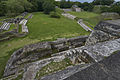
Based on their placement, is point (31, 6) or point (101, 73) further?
point (31, 6)

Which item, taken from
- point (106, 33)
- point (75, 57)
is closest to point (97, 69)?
point (75, 57)

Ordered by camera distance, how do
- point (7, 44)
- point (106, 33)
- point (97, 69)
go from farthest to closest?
point (7, 44) < point (106, 33) < point (97, 69)

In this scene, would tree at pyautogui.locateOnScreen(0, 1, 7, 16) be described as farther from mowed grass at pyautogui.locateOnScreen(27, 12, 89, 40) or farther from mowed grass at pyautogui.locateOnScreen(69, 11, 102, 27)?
mowed grass at pyautogui.locateOnScreen(69, 11, 102, 27)

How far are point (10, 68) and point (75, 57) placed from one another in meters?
4.76

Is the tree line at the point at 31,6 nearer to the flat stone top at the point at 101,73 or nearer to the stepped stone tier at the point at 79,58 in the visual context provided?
the stepped stone tier at the point at 79,58

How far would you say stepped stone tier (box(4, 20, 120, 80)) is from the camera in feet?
5.15

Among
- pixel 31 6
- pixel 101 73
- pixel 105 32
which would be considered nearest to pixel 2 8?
pixel 31 6

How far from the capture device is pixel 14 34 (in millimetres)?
8977

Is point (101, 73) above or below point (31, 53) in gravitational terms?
above

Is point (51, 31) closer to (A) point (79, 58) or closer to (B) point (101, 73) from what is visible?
(A) point (79, 58)

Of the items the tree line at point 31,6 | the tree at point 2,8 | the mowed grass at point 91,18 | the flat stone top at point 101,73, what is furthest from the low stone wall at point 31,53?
the tree at point 2,8

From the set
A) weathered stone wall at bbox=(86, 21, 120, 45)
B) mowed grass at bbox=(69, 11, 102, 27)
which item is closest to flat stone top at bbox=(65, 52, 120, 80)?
weathered stone wall at bbox=(86, 21, 120, 45)

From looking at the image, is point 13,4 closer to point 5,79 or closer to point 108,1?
point 5,79

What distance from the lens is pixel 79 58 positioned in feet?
11.8
